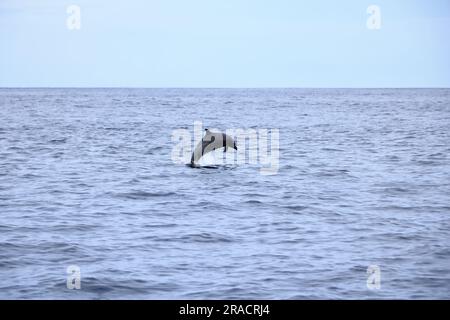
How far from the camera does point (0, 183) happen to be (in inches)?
903

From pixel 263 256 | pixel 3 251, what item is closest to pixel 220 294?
pixel 263 256

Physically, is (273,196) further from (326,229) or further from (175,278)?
(175,278)

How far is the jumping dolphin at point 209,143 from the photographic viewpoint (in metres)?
29.0

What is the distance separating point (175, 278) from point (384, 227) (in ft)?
20.2
